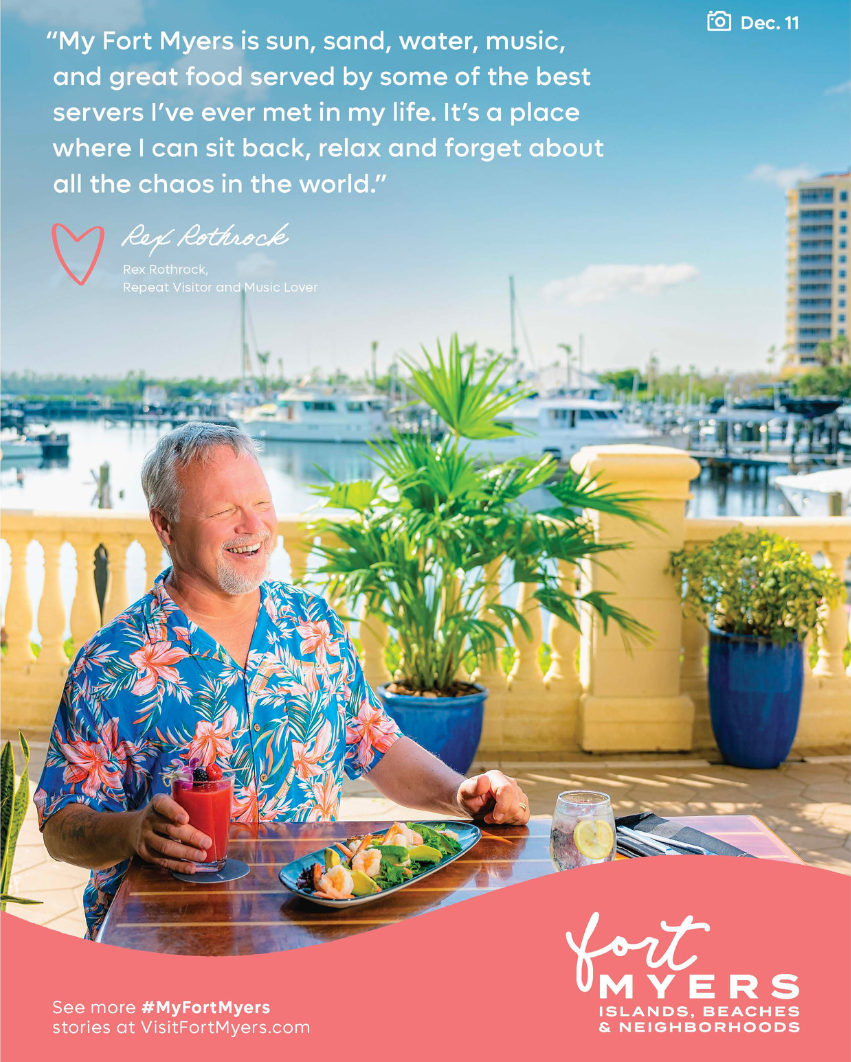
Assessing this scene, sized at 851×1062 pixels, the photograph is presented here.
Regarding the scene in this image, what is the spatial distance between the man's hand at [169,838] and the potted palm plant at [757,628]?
10.8 ft

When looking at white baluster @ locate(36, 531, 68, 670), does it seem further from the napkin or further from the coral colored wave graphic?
the napkin

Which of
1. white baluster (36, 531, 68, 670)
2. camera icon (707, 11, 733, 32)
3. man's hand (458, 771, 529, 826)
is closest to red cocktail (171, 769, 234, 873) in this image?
man's hand (458, 771, 529, 826)

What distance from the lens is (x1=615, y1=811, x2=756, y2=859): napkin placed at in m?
A: 1.77

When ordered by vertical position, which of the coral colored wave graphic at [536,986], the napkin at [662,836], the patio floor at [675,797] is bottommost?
the patio floor at [675,797]

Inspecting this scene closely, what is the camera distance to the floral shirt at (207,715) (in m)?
1.88

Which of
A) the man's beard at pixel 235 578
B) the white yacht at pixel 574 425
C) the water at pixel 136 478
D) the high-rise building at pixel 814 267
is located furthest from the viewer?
the high-rise building at pixel 814 267

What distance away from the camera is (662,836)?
1.86 m

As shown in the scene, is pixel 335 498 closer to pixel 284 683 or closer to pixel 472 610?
pixel 472 610

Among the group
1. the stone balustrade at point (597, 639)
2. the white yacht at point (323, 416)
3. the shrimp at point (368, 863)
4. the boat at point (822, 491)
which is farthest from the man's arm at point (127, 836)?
the white yacht at point (323, 416)

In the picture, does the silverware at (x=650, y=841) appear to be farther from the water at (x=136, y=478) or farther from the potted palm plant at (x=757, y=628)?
the water at (x=136, y=478)

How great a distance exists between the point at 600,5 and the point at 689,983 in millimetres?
4526

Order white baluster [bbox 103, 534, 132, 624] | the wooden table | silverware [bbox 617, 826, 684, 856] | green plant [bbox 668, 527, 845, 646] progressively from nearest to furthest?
the wooden table → silverware [bbox 617, 826, 684, 856] → green plant [bbox 668, 527, 845, 646] → white baluster [bbox 103, 534, 132, 624]

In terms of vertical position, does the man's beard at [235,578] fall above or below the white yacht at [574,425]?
below

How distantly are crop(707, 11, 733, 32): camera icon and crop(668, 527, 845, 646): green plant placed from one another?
79.7 inches
